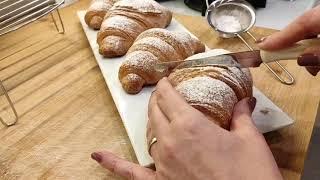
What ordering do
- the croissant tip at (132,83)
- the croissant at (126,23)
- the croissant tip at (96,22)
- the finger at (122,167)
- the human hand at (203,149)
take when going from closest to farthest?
the human hand at (203,149), the finger at (122,167), the croissant tip at (132,83), the croissant at (126,23), the croissant tip at (96,22)

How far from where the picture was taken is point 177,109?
510 mm

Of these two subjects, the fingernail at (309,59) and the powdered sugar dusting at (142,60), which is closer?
the fingernail at (309,59)

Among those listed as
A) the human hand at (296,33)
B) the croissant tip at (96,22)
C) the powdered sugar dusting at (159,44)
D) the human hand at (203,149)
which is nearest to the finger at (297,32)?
the human hand at (296,33)

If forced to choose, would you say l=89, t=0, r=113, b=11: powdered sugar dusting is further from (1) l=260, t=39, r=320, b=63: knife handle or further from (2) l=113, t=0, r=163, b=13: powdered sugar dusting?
(1) l=260, t=39, r=320, b=63: knife handle

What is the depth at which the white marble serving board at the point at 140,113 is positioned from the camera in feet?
2.10

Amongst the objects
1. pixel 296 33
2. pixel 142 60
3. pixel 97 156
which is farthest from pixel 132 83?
pixel 296 33

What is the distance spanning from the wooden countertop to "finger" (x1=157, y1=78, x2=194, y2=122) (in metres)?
0.15

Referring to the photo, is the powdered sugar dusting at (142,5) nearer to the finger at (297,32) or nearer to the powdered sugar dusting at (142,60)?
the powdered sugar dusting at (142,60)

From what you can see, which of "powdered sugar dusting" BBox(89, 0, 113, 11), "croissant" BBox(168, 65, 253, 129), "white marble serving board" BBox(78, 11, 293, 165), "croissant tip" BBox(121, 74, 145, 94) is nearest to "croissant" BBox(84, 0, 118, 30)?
"powdered sugar dusting" BBox(89, 0, 113, 11)

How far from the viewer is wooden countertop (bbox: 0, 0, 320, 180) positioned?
646 mm

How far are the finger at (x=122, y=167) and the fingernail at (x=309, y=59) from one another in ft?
0.84

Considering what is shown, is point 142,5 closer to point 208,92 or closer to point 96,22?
point 96,22

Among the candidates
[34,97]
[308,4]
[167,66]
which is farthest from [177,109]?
[308,4]

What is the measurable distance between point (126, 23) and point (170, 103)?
42cm
